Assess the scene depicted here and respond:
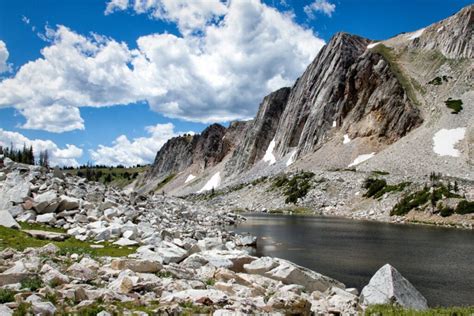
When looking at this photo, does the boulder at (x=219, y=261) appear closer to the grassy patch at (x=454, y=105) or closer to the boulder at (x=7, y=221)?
the boulder at (x=7, y=221)

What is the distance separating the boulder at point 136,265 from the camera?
17.4m

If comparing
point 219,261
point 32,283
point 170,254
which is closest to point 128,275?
point 32,283

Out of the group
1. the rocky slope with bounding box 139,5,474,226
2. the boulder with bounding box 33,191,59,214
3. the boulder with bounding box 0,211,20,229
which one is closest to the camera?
the boulder with bounding box 0,211,20,229

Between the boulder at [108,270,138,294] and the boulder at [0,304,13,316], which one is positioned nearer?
the boulder at [0,304,13,316]

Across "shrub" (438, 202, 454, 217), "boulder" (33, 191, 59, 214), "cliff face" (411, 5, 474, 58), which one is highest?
"cliff face" (411, 5, 474, 58)

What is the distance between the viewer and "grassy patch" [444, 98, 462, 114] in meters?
136

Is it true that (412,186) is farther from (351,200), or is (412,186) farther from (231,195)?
(231,195)

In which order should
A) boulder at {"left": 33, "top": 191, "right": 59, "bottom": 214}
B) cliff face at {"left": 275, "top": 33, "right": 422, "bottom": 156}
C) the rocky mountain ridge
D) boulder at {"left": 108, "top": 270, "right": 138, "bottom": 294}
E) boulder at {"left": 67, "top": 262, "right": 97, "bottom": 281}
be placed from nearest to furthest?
boulder at {"left": 108, "top": 270, "right": 138, "bottom": 294} < boulder at {"left": 67, "top": 262, "right": 97, "bottom": 281} < boulder at {"left": 33, "top": 191, "right": 59, "bottom": 214} < the rocky mountain ridge < cliff face at {"left": 275, "top": 33, "right": 422, "bottom": 156}

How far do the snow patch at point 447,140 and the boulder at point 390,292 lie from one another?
109 m

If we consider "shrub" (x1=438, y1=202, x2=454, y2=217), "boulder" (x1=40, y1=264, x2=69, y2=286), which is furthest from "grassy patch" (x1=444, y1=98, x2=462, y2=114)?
"boulder" (x1=40, y1=264, x2=69, y2=286)

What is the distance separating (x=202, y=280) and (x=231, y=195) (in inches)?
5223

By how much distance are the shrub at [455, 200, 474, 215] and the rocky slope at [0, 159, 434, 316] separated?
54651 mm

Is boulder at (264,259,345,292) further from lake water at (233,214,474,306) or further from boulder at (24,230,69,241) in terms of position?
boulder at (24,230,69,241)

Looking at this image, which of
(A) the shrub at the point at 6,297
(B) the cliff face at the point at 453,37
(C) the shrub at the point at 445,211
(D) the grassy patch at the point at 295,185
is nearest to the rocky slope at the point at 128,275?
(A) the shrub at the point at 6,297
